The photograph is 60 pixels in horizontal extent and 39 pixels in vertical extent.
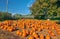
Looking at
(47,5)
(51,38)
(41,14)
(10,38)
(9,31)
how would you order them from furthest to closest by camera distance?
(41,14), (47,5), (9,31), (51,38), (10,38)

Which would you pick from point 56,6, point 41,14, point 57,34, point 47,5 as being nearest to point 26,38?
point 57,34

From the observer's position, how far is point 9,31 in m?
6.63

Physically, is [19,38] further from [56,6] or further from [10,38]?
[56,6]

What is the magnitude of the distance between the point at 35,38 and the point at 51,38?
605mm

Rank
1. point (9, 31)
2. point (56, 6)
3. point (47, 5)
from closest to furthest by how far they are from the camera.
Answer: point (9, 31) → point (56, 6) → point (47, 5)

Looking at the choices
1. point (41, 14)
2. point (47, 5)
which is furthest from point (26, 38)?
point (41, 14)

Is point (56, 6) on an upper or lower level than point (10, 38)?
upper

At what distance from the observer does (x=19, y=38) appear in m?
5.71

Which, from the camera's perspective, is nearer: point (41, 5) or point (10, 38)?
point (10, 38)

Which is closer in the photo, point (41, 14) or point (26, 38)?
point (26, 38)

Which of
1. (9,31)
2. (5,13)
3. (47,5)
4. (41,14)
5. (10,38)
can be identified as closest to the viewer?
(10,38)

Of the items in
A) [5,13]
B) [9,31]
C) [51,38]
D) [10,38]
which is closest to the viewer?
[10,38]

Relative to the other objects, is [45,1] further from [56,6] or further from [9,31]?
[9,31]

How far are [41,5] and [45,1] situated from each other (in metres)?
1.08
